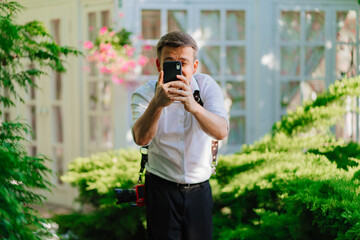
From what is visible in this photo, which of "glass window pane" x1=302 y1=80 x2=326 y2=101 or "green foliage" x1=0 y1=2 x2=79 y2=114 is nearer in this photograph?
"green foliage" x1=0 y1=2 x2=79 y2=114

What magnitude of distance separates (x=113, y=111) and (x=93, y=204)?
1653mm

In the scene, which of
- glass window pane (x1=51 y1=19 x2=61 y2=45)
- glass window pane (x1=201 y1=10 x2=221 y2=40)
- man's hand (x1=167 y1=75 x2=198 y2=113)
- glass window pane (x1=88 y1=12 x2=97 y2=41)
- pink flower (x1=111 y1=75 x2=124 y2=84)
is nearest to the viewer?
man's hand (x1=167 y1=75 x2=198 y2=113)

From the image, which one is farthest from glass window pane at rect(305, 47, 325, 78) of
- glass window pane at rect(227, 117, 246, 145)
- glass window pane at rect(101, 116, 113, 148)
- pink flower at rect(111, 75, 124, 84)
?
glass window pane at rect(101, 116, 113, 148)

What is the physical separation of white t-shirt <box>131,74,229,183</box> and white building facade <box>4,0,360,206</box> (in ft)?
9.90

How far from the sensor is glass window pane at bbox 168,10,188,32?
518 cm

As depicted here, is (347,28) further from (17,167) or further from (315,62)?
(17,167)

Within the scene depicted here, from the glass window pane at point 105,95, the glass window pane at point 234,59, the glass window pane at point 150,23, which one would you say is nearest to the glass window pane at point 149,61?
the glass window pane at point 150,23

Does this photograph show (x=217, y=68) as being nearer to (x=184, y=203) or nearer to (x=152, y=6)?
(x=152, y=6)

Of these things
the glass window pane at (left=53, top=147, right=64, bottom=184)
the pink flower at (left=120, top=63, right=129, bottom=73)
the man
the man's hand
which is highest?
the pink flower at (left=120, top=63, right=129, bottom=73)

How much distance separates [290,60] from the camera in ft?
17.5

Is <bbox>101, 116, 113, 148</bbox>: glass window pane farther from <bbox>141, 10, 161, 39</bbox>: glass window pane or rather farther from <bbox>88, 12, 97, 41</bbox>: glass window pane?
<bbox>141, 10, 161, 39</bbox>: glass window pane

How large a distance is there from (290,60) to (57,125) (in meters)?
2.96

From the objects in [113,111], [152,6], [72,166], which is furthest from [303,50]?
[72,166]

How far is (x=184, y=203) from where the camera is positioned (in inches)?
80.6
